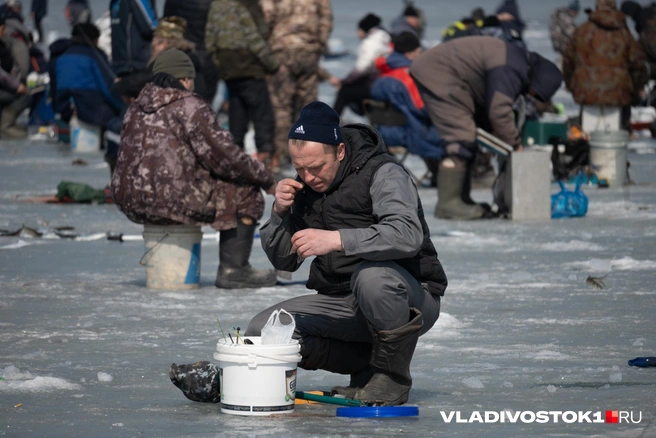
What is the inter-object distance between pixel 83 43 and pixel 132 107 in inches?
370

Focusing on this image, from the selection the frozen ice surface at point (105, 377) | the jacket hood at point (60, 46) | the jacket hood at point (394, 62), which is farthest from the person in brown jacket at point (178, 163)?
the jacket hood at point (60, 46)

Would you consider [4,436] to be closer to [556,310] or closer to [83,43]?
[556,310]

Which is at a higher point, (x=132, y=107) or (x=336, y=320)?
(x=132, y=107)

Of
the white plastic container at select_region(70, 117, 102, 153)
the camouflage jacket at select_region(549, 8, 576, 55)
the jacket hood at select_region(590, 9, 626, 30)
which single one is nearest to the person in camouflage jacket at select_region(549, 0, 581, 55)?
the camouflage jacket at select_region(549, 8, 576, 55)

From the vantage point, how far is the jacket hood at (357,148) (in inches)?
188

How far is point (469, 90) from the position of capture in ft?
36.1

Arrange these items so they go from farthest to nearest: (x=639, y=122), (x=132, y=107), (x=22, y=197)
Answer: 1. (x=639, y=122)
2. (x=22, y=197)
3. (x=132, y=107)

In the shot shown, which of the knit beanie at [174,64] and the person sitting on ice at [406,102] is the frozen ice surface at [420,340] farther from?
the person sitting on ice at [406,102]

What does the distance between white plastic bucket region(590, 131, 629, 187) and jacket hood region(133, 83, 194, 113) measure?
288 inches

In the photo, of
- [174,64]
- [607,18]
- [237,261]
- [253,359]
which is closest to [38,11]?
[607,18]

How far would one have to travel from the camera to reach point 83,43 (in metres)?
16.7

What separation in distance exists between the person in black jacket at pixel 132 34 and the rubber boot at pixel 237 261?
5.90 m

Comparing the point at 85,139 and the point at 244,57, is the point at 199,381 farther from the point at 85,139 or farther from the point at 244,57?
the point at 85,139

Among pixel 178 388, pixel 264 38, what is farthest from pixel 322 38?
pixel 178 388
